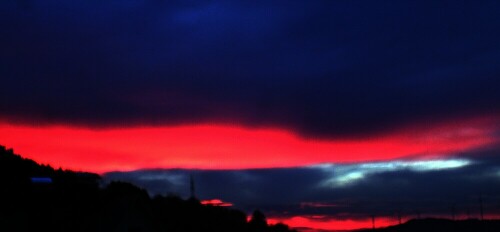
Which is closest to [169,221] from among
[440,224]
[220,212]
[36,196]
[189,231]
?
[189,231]

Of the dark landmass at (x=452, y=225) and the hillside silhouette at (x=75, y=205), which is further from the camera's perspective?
the dark landmass at (x=452, y=225)

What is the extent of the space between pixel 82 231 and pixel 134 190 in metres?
Result: 14.4

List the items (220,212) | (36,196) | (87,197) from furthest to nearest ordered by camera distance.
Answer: (220,212)
(87,197)
(36,196)

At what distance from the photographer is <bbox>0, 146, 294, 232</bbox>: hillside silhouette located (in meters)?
49.7

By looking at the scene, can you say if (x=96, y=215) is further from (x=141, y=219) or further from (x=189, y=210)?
(x=189, y=210)

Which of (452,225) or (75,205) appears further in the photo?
(452,225)

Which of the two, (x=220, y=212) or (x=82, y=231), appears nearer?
(x=82, y=231)

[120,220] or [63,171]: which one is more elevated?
[63,171]

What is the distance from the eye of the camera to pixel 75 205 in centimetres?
5622

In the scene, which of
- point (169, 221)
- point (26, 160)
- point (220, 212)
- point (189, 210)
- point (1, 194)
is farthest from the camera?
point (220, 212)

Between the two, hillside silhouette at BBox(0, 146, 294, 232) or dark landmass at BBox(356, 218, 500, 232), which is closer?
hillside silhouette at BBox(0, 146, 294, 232)

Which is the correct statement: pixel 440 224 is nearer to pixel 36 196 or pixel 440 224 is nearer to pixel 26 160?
pixel 26 160

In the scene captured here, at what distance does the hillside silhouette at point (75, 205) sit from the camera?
49.7m

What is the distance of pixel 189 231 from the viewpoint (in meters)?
67.8
